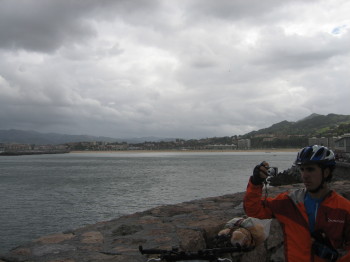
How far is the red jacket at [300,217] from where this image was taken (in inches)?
98.0

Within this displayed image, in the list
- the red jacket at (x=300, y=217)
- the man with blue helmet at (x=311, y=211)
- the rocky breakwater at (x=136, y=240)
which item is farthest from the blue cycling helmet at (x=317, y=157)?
the rocky breakwater at (x=136, y=240)

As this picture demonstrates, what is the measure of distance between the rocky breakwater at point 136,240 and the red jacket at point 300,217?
1562 millimetres

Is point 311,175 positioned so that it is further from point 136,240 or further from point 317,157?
point 136,240

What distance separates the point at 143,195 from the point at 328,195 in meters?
26.0

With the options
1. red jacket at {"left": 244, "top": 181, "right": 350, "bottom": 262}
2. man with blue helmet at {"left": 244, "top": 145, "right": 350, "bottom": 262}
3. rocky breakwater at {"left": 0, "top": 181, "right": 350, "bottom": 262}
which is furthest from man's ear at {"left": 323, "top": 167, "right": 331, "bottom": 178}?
rocky breakwater at {"left": 0, "top": 181, "right": 350, "bottom": 262}

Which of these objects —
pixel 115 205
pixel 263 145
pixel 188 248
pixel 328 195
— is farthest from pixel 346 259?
pixel 263 145

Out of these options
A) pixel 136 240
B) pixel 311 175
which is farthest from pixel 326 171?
pixel 136 240

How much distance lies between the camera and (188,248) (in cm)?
414

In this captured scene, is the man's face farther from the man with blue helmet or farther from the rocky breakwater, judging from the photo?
the rocky breakwater

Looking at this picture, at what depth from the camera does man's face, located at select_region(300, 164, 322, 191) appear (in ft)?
8.82

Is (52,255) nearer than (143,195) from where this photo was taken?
Yes

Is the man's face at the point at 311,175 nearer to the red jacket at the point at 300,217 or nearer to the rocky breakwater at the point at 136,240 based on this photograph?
the red jacket at the point at 300,217

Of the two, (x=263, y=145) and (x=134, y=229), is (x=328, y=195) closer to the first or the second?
(x=134, y=229)

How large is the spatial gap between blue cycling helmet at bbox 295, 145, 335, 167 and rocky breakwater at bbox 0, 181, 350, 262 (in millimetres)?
1923
